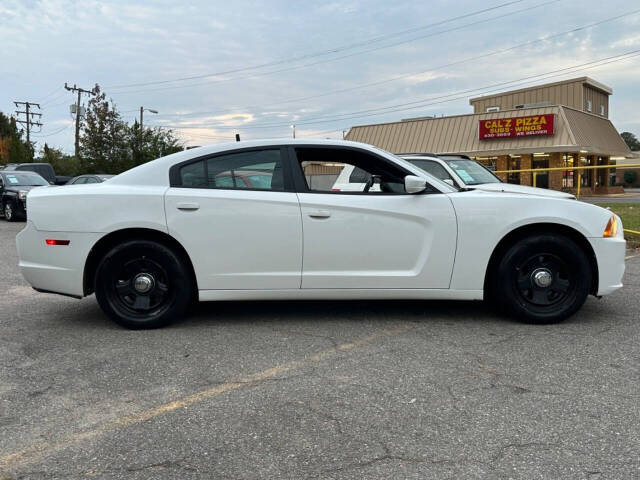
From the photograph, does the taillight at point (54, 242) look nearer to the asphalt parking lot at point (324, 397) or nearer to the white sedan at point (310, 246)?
the white sedan at point (310, 246)

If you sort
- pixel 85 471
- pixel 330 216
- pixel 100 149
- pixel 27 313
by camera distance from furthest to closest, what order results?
1. pixel 100 149
2. pixel 27 313
3. pixel 330 216
4. pixel 85 471

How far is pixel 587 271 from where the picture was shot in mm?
4586

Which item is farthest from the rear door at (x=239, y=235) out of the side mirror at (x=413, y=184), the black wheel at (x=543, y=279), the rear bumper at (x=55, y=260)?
the black wheel at (x=543, y=279)

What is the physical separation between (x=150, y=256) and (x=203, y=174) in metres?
0.79

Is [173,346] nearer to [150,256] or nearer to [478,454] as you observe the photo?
[150,256]

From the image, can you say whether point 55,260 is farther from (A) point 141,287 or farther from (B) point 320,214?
(B) point 320,214

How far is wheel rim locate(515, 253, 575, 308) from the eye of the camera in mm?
Answer: 4617

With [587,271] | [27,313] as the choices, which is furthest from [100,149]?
[587,271]

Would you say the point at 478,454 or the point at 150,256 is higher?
the point at 150,256

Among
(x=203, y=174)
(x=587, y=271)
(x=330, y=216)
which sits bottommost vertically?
(x=587, y=271)

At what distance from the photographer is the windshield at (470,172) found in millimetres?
9062

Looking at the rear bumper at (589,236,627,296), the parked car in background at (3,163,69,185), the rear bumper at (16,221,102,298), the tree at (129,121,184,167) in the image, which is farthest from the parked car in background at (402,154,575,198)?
the tree at (129,121,184,167)

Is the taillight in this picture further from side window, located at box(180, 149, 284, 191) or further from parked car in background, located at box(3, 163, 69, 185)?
parked car in background, located at box(3, 163, 69, 185)

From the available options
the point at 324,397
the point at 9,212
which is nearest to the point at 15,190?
the point at 9,212
